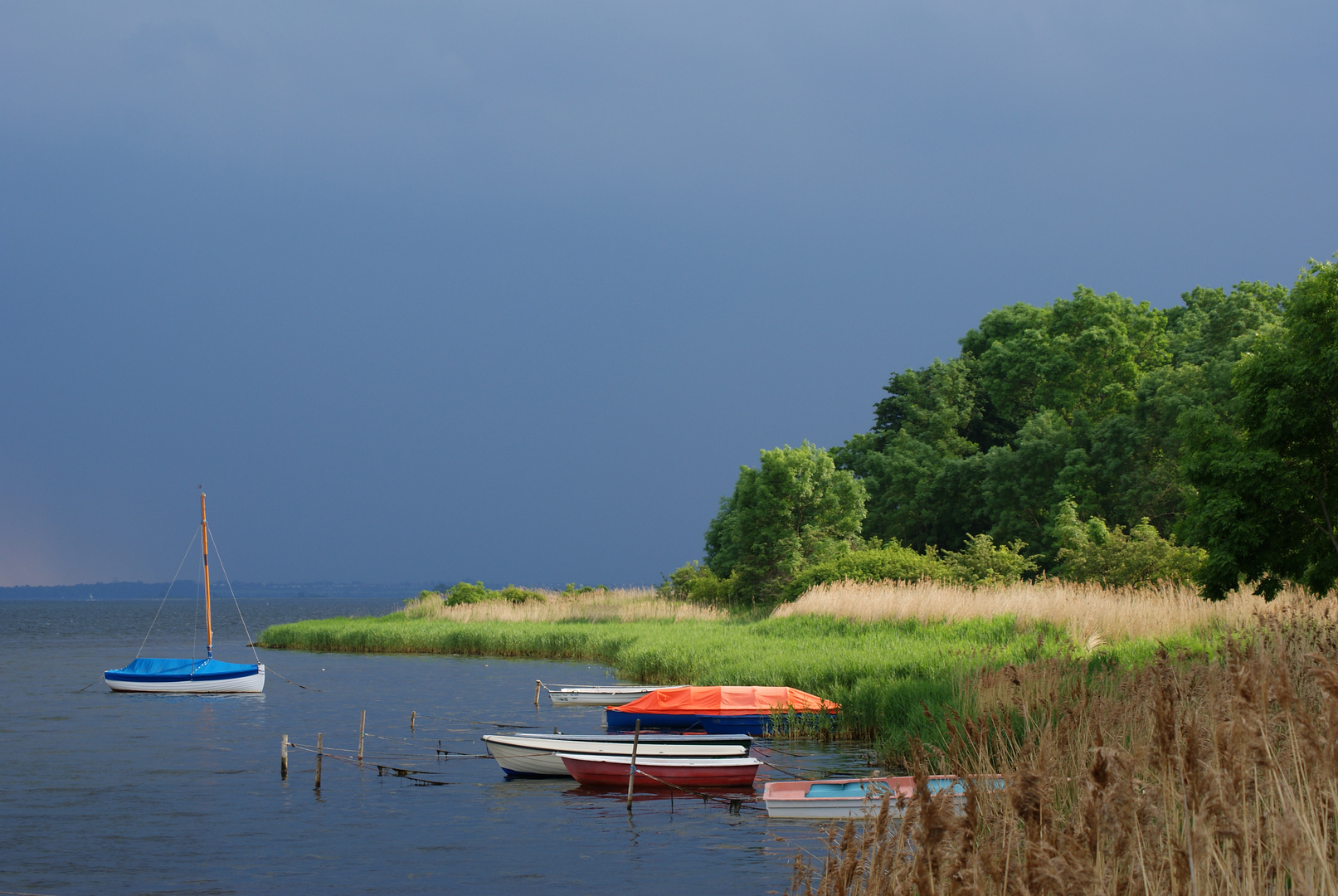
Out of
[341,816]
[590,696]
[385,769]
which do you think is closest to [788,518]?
[590,696]

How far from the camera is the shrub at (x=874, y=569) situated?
42.7m

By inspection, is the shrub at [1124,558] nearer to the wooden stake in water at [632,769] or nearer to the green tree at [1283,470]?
the green tree at [1283,470]

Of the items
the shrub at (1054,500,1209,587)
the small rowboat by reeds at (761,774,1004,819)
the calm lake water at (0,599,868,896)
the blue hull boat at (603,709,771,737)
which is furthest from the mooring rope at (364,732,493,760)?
the shrub at (1054,500,1209,587)

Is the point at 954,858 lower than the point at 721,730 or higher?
higher

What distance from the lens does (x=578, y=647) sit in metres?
44.4

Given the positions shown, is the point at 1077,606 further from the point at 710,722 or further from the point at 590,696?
the point at 590,696

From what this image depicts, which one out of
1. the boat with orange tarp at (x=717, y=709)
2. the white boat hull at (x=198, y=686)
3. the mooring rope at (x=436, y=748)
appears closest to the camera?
the mooring rope at (x=436, y=748)

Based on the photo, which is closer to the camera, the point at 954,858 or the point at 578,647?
the point at 954,858

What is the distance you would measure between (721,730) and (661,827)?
6.63 m

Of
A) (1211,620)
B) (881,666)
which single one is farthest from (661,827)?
(1211,620)

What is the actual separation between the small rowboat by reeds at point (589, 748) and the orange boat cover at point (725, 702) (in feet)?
9.45

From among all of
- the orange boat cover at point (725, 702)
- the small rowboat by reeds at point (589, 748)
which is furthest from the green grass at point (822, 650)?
the small rowboat by reeds at point (589, 748)

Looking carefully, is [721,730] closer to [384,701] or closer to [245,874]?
[245,874]

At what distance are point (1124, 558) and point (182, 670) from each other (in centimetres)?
3390
